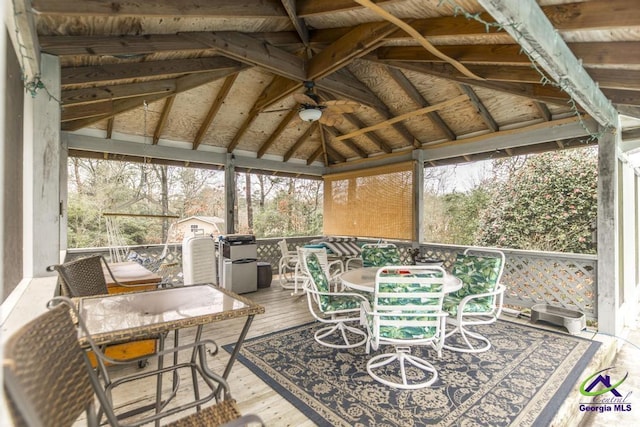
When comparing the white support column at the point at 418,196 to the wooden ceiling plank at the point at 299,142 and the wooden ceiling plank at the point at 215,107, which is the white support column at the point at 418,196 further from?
the wooden ceiling plank at the point at 215,107

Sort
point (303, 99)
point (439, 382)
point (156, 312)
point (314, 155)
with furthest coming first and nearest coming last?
point (314, 155) → point (303, 99) → point (439, 382) → point (156, 312)

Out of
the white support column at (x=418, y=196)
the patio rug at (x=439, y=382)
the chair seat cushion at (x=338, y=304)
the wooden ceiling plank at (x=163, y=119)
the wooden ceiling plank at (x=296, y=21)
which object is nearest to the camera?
the patio rug at (x=439, y=382)

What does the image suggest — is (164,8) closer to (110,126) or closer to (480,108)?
(110,126)

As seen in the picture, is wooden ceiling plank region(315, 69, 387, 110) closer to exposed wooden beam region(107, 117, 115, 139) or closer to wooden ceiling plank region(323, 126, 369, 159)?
wooden ceiling plank region(323, 126, 369, 159)

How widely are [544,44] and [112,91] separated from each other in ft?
14.0

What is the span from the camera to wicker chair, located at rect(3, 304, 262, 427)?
71cm

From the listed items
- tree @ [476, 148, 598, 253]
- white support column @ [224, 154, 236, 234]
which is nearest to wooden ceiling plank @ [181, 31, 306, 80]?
white support column @ [224, 154, 236, 234]

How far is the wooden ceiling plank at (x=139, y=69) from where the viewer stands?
119 inches

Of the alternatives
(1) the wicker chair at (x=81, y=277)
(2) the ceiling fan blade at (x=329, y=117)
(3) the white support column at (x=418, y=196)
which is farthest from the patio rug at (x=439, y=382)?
(2) the ceiling fan blade at (x=329, y=117)

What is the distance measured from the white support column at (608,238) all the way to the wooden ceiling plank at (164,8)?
428 cm

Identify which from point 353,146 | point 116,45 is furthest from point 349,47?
point 353,146

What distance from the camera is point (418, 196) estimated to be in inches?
239

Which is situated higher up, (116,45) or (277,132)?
(277,132)

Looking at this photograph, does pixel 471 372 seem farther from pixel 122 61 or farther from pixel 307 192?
pixel 307 192
